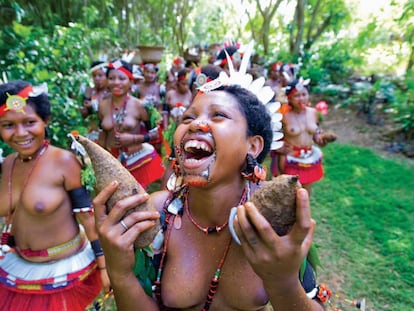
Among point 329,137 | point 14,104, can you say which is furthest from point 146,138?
point 329,137

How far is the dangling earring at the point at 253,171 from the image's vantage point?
4.74 feet

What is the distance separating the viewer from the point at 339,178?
262 inches

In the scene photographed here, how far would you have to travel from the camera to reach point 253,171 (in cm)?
148

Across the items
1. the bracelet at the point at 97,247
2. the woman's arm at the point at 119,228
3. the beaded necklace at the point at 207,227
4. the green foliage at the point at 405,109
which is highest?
the woman's arm at the point at 119,228

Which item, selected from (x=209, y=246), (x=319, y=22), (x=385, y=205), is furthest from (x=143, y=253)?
(x=319, y=22)

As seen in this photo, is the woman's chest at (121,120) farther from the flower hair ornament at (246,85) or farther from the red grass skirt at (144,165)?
the flower hair ornament at (246,85)

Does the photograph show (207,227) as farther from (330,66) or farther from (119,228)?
(330,66)

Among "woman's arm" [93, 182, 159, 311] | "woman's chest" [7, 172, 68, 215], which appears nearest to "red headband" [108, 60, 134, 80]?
"woman's chest" [7, 172, 68, 215]

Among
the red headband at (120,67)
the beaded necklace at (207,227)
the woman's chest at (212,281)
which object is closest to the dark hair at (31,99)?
the beaded necklace at (207,227)

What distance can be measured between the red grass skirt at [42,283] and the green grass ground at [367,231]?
1.18 metres

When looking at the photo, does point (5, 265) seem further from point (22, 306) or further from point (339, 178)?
point (339, 178)

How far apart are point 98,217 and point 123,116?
3418mm

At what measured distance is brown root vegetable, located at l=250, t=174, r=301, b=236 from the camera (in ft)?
3.22

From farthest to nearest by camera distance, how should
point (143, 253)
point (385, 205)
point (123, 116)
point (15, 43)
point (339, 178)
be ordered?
point (339, 178)
point (385, 205)
point (123, 116)
point (15, 43)
point (143, 253)
